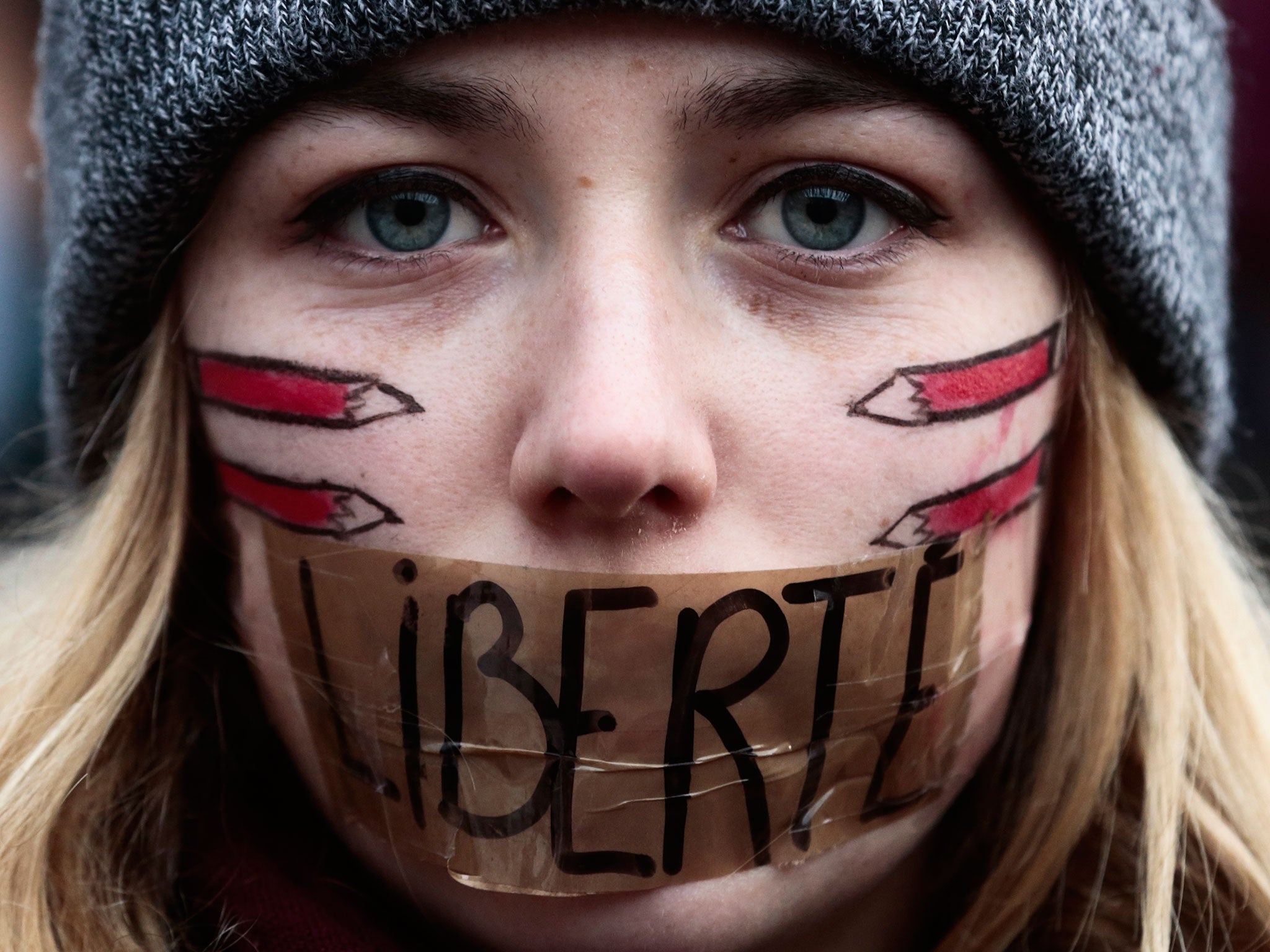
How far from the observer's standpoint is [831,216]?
1.44 meters

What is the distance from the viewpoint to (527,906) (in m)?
1.34

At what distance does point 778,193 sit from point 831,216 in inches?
2.7

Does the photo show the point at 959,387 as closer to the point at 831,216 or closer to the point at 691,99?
the point at 831,216

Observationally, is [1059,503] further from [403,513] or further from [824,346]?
[403,513]

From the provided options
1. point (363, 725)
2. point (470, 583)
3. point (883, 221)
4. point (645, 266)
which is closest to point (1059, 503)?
point (883, 221)

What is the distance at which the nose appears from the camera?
1.22 meters

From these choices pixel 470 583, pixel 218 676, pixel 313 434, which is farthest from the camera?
pixel 218 676

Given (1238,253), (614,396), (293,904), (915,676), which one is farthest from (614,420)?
(1238,253)

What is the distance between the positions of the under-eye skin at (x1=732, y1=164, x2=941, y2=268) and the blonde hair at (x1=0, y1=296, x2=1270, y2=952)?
0.32 meters

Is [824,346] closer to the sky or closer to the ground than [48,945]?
closer to the sky

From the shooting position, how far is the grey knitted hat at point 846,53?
1.35 m

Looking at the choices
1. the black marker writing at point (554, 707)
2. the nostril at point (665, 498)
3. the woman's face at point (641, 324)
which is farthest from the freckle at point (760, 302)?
the black marker writing at point (554, 707)

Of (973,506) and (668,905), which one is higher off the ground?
(973,506)

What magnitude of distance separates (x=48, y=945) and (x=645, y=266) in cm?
100
